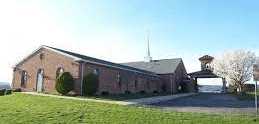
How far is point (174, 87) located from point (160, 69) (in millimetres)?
3945

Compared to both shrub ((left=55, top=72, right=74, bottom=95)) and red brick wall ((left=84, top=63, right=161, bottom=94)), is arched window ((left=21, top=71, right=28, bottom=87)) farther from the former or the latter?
red brick wall ((left=84, top=63, right=161, bottom=94))

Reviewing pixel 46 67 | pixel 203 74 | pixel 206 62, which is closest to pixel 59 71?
pixel 46 67

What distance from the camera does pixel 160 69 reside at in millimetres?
49438

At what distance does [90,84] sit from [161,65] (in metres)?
26.8

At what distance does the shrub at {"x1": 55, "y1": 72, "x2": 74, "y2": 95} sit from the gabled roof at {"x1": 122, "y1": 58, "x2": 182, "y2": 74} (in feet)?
83.3

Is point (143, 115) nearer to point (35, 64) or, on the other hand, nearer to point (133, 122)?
point (133, 122)

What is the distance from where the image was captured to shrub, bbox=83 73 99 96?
25359mm

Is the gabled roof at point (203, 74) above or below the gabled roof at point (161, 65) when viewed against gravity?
below

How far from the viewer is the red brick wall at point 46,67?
2646 centimetres

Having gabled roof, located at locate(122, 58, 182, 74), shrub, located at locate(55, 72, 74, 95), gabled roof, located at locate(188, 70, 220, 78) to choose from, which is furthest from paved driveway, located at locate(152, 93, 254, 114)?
gabled roof, located at locate(188, 70, 220, 78)

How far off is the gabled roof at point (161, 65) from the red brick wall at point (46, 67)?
2406 cm

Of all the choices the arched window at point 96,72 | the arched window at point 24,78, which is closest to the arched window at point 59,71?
the arched window at point 96,72

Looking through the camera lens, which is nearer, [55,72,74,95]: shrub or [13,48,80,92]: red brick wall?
[55,72,74,95]: shrub

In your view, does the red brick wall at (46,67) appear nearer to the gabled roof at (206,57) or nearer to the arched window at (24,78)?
the arched window at (24,78)
